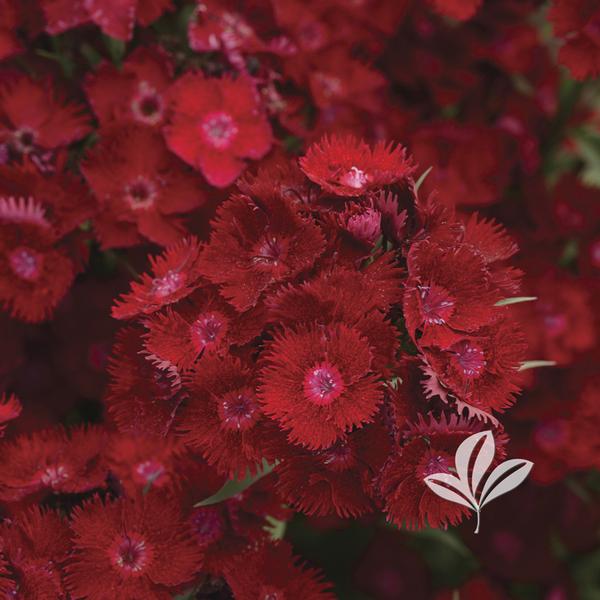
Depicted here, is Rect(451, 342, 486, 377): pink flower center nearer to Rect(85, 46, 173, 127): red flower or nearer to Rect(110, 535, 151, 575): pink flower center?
Rect(110, 535, 151, 575): pink flower center

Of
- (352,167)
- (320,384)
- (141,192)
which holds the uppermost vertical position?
(352,167)

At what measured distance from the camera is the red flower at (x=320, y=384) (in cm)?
70

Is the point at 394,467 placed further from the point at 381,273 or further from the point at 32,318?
the point at 32,318

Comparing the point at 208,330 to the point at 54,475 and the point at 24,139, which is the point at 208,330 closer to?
the point at 54,475

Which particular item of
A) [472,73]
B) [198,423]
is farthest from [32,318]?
[472,73]

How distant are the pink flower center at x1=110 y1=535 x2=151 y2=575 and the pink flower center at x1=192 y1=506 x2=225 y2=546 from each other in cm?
7

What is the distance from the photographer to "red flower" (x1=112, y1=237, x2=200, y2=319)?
0.79 m

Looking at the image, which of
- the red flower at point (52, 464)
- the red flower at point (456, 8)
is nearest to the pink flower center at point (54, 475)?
the red flower at point (52, 464)

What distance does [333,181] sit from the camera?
79 centimetres

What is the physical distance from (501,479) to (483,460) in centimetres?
7

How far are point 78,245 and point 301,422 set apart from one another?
1.69 ft

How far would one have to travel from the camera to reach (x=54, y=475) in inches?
35.1

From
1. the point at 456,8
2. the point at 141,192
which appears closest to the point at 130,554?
the point at 141,192

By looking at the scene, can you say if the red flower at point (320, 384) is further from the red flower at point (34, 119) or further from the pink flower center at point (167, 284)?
the red flower at point (34, 119)
